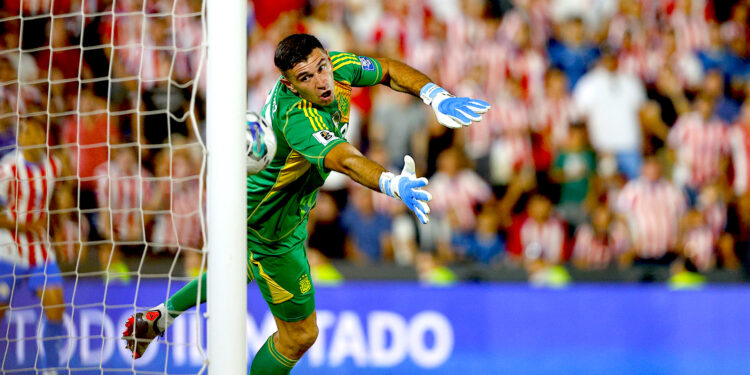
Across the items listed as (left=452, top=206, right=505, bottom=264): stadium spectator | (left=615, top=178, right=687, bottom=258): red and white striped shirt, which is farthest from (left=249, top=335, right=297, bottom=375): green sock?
(left=615, top=178, right=687, bottom=258): red and white striped shirt

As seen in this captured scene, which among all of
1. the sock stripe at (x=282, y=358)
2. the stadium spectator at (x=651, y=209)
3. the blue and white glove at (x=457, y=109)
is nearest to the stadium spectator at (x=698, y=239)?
the stadium spectator at (x=651, y=209)

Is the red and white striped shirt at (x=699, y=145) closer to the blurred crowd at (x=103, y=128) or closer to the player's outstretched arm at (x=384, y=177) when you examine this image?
the blurred crowd at (x=103, y=128)

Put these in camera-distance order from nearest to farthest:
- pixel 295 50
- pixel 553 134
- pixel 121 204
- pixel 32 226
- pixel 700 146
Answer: pixel 295 50 → pixel 32 226 → pixel 121 204 → pixel 700 146 → pixel 553 134

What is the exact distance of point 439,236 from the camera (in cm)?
912

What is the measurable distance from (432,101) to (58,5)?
146 inches

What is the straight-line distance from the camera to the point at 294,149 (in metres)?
4.52

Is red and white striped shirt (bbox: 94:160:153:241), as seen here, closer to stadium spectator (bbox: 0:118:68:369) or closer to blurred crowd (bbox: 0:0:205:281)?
blurred crowd (bbox: 0:0:205:281)

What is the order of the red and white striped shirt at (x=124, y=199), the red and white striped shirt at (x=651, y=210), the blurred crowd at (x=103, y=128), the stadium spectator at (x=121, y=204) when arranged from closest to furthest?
the blurred crowd at (x=103, y=128) → the stadium spectator at (x=121, y=204) → the red and white striped shirt at (x=124, y=199) → the red and white striped shirt at (x=651, y=210)

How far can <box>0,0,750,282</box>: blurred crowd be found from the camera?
28.4ft

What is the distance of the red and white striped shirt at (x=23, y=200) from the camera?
19.2 ft

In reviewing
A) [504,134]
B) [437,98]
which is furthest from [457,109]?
[504,134]

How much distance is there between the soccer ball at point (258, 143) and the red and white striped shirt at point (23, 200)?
189 cm

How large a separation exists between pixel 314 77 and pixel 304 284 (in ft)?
3.88

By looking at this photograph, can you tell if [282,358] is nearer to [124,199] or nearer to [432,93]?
[432,93]
